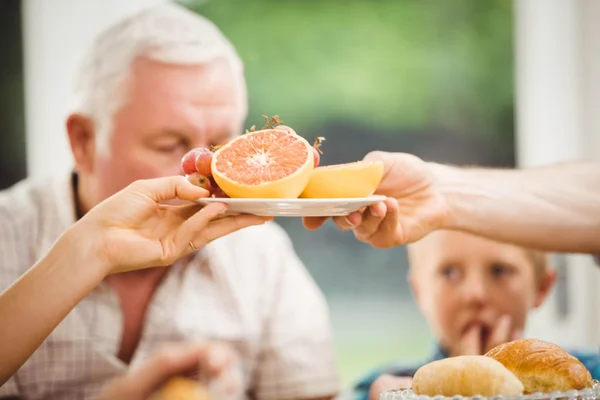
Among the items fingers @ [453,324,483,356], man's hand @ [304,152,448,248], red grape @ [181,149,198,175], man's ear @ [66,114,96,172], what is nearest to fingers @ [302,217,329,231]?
man's hand @ [304,152,448,248]

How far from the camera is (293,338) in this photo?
2.77m

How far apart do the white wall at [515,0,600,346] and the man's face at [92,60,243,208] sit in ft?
4.32

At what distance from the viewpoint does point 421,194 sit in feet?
7.10

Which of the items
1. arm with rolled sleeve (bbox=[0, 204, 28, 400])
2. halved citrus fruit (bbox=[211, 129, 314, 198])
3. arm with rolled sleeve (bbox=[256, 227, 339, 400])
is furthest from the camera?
arm with rolled sleeve (bbox=[256, 227, 339, 400])

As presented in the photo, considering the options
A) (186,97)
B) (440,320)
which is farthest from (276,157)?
(440,320)

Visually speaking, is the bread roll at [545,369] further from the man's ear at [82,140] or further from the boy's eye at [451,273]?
the man's ear at [82,140]

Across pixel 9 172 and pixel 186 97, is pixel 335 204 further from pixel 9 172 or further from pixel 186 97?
pixel 9 172

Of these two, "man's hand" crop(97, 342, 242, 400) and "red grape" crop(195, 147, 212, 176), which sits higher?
"red grape" crop(195, 147, 212, 176)

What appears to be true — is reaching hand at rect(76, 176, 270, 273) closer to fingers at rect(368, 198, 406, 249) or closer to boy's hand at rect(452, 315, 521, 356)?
fingers at rect(368, 198, 406, 249)

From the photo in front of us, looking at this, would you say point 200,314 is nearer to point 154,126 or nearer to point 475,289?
point 154,126

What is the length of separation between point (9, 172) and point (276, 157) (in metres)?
1.35

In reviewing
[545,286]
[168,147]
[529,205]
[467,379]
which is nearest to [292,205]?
[467,379]

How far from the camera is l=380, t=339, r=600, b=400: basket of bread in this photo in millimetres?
1276

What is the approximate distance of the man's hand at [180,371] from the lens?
2.56 meters
